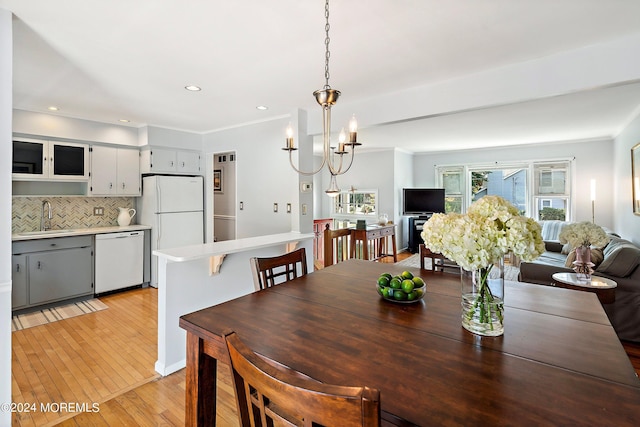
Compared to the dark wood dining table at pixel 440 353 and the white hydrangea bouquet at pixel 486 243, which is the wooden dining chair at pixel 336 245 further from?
the white hydrangea bouquet at pixel 486 243

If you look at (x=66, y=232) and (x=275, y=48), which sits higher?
(x=275, y=48)

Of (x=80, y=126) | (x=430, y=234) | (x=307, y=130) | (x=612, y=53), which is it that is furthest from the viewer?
(x=80, y=126)

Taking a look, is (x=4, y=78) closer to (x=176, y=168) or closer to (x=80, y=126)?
(x=80, y=126)

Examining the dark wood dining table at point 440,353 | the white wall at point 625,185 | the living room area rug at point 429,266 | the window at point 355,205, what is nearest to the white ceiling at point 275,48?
the white wall at point 625,185

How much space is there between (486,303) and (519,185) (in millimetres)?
6810

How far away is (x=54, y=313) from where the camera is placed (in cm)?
365

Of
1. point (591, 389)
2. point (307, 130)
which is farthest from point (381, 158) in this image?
point (591, 389)

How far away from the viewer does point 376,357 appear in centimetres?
106

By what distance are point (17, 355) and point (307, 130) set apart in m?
3.47

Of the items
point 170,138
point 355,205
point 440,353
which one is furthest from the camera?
point 355,205

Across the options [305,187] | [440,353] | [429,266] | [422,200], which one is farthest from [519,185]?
[440,353]

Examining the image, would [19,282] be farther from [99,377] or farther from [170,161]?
[170,161]

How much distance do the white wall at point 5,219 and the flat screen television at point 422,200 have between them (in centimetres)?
679

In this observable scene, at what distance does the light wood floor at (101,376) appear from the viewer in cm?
198
